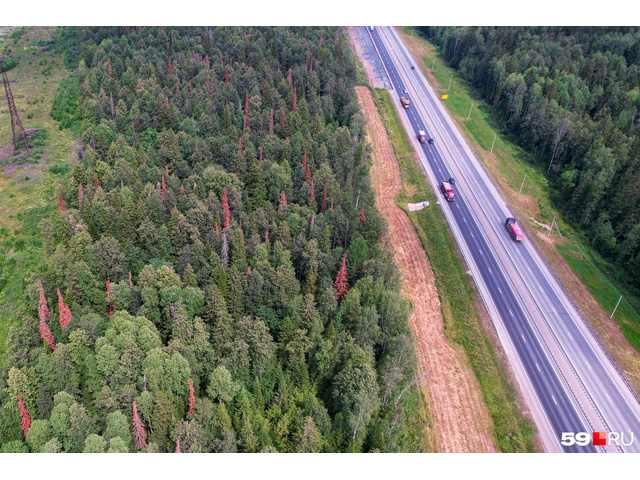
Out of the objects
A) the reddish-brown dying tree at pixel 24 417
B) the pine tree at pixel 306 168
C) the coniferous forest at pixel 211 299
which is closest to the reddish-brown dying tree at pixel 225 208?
the coniferous forest at pixel 211 299

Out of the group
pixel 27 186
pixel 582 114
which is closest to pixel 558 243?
pixel 582 114

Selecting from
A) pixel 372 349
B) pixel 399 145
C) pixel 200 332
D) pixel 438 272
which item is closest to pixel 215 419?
pixel 200 332

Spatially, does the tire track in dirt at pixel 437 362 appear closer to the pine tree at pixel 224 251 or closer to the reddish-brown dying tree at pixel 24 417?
the pine tree at pixel 224 251

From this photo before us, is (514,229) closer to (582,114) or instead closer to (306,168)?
(306,168)

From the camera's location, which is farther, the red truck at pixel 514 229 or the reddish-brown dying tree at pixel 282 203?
the red truck at pixel 514 229

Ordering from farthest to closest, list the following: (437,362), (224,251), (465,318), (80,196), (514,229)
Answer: (514,229)
(80,196)
(465,318)
(437,362)
(224,251)
